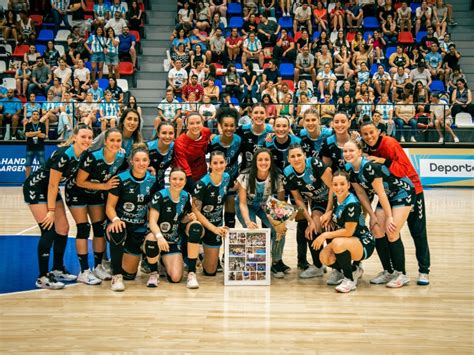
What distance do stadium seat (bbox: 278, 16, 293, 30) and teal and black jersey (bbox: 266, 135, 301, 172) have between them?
1121 centimetres

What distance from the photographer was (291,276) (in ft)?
22.1

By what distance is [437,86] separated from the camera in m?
15.7

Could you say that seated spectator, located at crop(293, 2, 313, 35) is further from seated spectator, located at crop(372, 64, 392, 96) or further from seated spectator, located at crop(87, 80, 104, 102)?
seated spectator, located at crop(87, 80, 104, 102)

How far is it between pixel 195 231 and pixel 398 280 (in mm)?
1953

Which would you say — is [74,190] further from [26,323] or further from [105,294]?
[26,323]

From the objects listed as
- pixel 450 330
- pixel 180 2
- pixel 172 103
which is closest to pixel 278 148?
pixel 450 330

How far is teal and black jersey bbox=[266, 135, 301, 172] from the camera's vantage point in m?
6.61

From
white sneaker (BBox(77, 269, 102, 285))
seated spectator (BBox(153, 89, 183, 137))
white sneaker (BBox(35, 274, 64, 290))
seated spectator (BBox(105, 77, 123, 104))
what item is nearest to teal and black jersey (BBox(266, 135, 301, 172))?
white sneaker (BBox(77, 269, 102, 285))

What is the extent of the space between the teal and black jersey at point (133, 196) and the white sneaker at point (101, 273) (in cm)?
64

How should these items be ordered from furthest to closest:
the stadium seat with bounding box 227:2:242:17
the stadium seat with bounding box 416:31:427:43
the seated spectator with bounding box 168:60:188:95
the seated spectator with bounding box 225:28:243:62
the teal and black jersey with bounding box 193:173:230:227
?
the stadium seat with bounding box 227:2:242:17 → the stadium seat with bounding box 416:31:427:43 → the seated spectator with bounding box 225:28:243:62 → the seated spectator with bounding box 168:60:188:95 → the teal and black jersey with bounding box 193:173:230:227

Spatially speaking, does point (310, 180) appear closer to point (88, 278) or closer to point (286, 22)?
point (88, 278)

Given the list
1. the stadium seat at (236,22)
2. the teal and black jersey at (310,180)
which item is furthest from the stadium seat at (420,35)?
the teal and black jersey at (310,180)

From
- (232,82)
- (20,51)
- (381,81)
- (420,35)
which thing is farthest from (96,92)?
(420,35)

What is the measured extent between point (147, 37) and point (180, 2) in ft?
4.17
